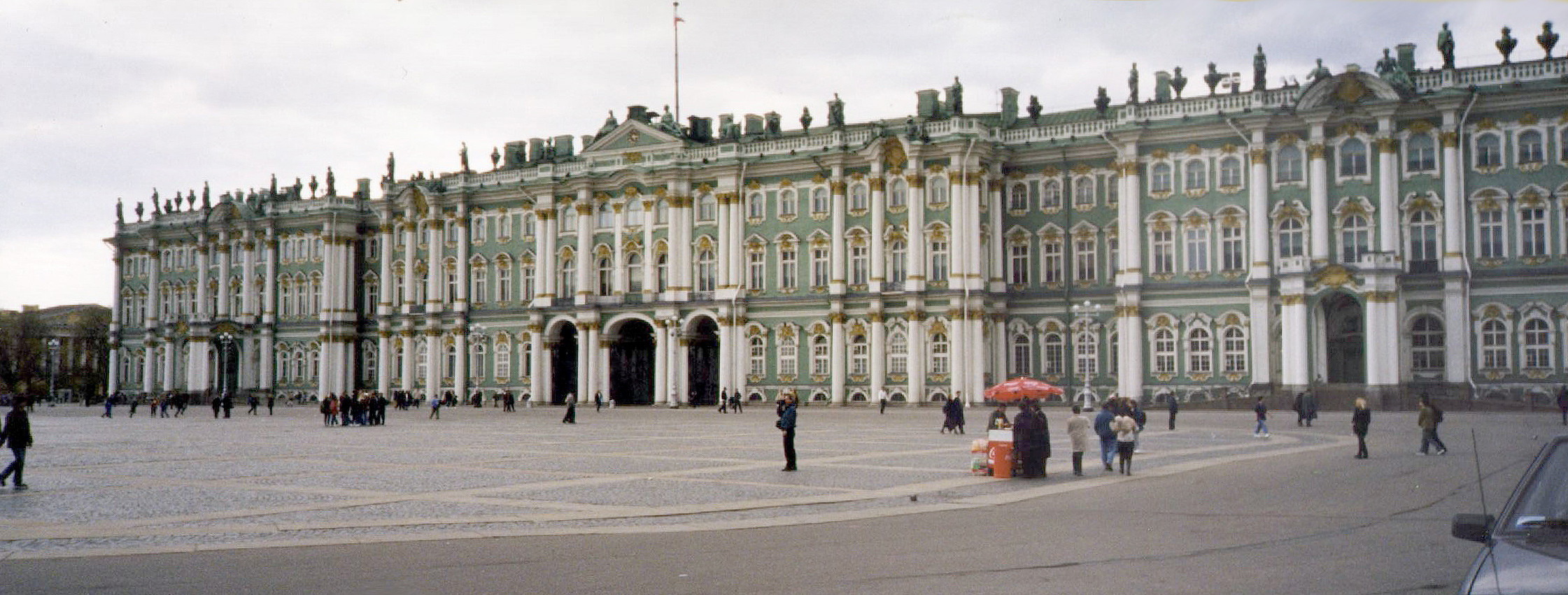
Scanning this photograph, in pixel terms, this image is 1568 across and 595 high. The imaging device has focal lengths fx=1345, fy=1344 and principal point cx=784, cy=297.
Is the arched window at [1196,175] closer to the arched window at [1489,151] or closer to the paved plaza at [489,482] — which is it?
the arched window at [1489,151]

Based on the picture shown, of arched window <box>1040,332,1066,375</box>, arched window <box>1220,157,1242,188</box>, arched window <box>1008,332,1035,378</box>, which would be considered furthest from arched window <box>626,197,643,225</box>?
arched window <box>1220,157,1242,188</box>

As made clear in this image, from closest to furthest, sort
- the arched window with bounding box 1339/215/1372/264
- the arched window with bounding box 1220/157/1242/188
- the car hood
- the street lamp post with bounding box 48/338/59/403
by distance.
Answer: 1. the car hood
2. the arched window with bounding box 1339/215/1372/264
3. the arched window with bounding box 1220/157/1242/188
4. the street lamp post with bounding box 48/338/59/403

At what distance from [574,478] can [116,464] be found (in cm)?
1177

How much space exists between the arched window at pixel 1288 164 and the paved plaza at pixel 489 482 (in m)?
22.6

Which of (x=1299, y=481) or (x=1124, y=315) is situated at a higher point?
(x=1124, y=315)

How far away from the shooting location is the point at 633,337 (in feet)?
275

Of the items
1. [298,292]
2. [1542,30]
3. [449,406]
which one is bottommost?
[449,406]

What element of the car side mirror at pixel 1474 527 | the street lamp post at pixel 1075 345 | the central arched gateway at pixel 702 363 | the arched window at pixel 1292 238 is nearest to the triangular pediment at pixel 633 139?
the central arched gateway at pixel 702 363

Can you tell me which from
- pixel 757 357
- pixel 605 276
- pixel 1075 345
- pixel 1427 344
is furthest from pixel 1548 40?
pixel 605 276

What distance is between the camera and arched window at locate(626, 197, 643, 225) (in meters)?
80.8

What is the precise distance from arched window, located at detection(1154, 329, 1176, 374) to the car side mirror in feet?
199

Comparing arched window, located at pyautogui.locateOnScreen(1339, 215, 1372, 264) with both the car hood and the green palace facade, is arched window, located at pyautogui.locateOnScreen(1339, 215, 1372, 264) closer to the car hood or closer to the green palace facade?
the green palace facade

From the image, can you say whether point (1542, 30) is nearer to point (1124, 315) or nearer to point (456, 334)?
point (1124, 315)

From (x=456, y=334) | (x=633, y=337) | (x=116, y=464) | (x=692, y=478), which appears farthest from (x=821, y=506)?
(x=456, y=334)
